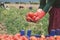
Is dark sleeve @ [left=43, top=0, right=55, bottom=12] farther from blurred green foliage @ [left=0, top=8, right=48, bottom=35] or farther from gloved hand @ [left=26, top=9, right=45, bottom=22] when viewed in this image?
blurred green foliage @ [left=0, top=8, right=48, bottom=35]

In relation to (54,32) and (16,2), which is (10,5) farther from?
(54,32)

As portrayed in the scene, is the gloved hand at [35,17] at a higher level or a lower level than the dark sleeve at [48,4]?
lower

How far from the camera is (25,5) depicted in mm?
11289

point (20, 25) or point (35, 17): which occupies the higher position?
point (35, 17)

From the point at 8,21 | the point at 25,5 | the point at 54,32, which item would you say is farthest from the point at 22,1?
the point at 54,32

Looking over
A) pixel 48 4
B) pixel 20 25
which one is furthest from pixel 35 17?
pixel 20 25

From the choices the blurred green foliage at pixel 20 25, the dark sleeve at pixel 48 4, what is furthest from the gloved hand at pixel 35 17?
the blurred green foliage at pixel 20 25

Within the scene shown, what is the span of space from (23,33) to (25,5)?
8.70 metres

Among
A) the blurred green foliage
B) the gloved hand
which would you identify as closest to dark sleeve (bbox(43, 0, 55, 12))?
the gloved hand

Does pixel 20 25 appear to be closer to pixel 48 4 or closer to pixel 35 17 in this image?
pixel 48 4

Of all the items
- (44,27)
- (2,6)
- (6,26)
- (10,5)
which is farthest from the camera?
(10,5)

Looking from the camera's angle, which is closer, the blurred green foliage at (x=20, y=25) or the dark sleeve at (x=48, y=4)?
the dark sleeve at (x=48, y=4)

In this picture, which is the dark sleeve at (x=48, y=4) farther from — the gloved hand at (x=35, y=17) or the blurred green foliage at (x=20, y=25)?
the blurred green foliage at (x=20, y=25)

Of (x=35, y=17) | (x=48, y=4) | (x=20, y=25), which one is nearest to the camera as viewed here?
(x=35, y=17)
